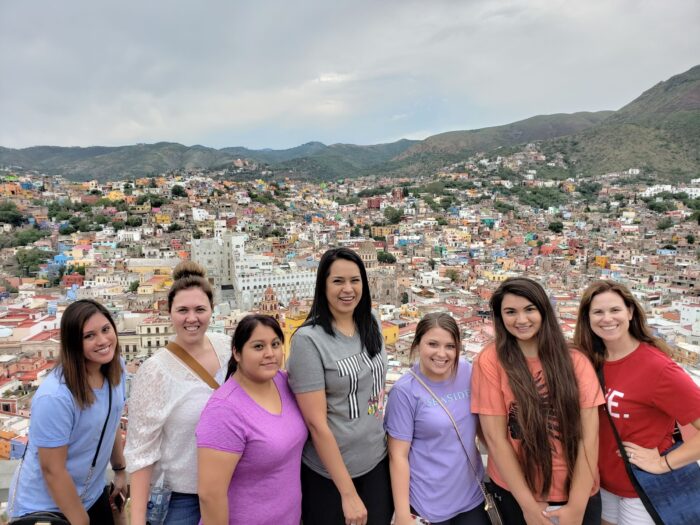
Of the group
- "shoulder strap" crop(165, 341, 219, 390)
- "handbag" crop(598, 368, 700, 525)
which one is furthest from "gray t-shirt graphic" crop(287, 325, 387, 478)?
"handbag" crop(598, 368, 700, 525)

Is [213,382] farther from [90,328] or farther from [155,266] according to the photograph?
[155,266]

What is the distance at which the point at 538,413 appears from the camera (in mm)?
1521

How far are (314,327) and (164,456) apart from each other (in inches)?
23.9

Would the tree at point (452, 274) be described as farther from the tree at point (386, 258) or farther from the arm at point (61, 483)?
the arm at point (61, 483)

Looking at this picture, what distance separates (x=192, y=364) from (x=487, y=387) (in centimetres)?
95

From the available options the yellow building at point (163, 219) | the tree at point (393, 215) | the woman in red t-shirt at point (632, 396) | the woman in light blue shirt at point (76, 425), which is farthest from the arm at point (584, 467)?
the tree at point (393, 215)

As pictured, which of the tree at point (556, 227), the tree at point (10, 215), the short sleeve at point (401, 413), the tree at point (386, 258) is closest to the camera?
the short sleeve at point (401, 413)

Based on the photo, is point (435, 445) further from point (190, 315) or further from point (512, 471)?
point (190, 315)

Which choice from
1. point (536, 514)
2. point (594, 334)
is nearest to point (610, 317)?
point (594, 334)

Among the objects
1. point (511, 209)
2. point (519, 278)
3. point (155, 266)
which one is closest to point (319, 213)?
point (511, 209)

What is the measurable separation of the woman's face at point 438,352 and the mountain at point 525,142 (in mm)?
70691

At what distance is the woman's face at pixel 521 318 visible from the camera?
61.9 inches

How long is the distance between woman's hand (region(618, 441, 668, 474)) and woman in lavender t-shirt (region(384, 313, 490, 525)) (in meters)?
0.47

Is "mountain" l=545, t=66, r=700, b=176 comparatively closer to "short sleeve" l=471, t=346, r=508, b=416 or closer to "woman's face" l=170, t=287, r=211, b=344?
"short sleeve" l=471, t=346, r=508, b=416
